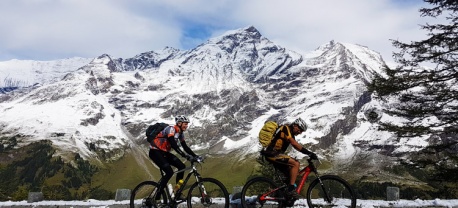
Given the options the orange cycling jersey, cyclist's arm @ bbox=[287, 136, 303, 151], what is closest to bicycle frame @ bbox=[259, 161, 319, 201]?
cyclist's arm @ bbox=[287, 136, 303, 151]

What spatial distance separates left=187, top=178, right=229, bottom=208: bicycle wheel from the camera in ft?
44.7

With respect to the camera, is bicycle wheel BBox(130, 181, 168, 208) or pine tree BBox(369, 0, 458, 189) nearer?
bicycle wheel BBox(130, 181, 168, 208)

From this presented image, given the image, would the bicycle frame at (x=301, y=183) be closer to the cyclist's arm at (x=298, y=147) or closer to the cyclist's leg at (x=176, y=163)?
the cyclist's arm at (x=298, y=147)

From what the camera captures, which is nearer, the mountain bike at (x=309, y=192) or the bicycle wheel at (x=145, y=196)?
the mountain bike at (x=309, y=192)

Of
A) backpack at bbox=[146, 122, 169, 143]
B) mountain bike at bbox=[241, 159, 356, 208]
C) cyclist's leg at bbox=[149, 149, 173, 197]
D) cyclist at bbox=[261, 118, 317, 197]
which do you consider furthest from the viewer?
backpack at bbox=[146, 122, 169, 143]

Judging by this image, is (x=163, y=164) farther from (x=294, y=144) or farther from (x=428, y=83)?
(x=428, y=83)

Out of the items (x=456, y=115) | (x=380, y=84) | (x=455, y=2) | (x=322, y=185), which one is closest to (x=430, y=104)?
(x=456, y=115)

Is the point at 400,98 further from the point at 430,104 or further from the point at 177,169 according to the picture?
the point at 177,169

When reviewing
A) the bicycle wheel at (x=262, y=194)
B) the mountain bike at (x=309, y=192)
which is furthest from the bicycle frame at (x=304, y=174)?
the bicycle wheel at (x=262, y=194)

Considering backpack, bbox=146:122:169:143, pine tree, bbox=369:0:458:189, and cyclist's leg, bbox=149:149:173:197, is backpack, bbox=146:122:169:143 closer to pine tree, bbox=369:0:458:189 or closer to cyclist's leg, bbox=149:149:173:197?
cyclist's leg, bbox=149:149:173:197

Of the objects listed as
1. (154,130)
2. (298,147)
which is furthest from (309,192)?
(154,130)

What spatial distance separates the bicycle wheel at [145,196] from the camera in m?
14.4

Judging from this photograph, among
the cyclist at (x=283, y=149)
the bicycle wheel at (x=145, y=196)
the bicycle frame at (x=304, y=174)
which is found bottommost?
the bicycle wheel at (x=145, y=196)

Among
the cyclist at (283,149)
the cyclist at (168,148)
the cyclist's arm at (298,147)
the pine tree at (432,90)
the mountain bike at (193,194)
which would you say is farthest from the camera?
the pine tree at (432,90)
